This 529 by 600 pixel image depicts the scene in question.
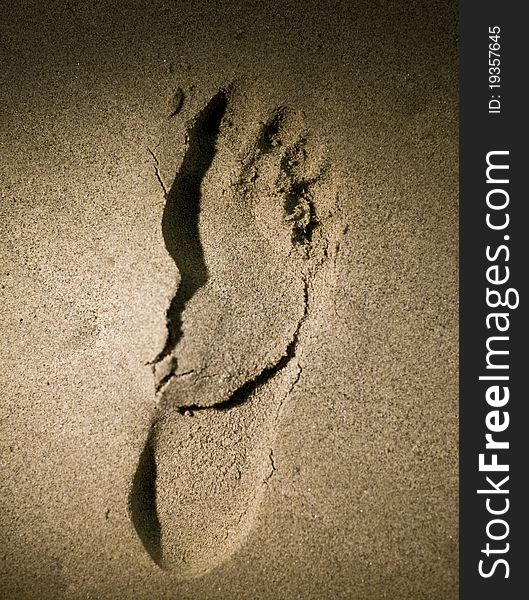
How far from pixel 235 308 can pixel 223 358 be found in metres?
0.14

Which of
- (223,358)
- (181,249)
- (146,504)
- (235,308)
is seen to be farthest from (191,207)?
(146,504)

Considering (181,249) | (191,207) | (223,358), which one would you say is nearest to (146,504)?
(223,358)

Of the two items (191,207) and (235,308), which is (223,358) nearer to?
(235,308)

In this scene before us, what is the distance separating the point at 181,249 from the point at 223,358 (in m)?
0.33

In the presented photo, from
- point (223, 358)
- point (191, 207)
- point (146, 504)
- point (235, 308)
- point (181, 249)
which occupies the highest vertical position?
point (191, 207)

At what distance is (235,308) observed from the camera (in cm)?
133

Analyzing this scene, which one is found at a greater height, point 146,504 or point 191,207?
point 191,207

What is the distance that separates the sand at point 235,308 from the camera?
130cm

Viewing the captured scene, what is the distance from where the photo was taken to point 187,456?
4.30 feet

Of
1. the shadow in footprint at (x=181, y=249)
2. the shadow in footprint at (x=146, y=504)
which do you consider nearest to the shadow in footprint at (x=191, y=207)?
the shadow in footprint at (x=181, y=249)

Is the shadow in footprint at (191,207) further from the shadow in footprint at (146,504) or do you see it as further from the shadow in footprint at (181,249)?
the shadow in footprint at (146,504)

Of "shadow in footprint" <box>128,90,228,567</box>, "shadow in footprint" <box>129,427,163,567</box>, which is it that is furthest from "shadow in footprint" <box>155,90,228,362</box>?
"shadow in footprint" <box>129,427,163,567</box>

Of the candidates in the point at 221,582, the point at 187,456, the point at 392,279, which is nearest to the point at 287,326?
the point at 392,279

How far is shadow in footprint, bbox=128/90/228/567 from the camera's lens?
131 cm
